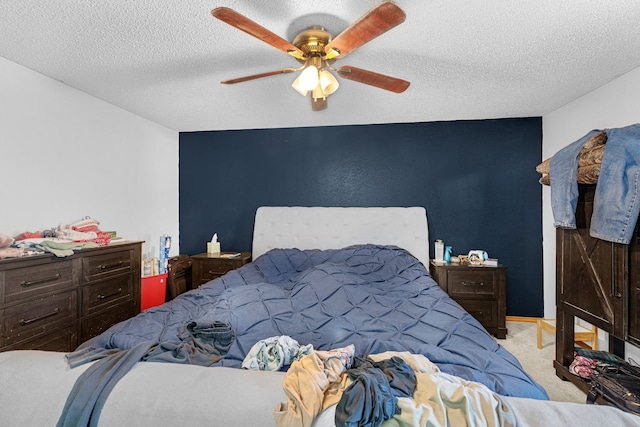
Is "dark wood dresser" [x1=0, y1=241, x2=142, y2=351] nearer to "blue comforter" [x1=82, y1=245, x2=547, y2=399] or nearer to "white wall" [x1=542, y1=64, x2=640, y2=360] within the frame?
"blue comforter" [x1=82, y1=245, x2=547, y2=399]

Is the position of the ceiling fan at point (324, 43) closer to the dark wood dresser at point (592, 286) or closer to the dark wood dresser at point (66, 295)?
the dark wood dresser at point (592, 286)

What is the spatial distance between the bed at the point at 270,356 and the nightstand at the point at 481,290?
1.69ft

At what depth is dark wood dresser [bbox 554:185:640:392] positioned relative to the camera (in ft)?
5.96

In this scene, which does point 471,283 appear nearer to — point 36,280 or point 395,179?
point 395,179

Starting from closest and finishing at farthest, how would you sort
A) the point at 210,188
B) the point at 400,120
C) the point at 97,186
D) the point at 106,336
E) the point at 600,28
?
the point at 106,336, the point at 600,28, the point at 97,186, the point at 400,120, the point at 210,188

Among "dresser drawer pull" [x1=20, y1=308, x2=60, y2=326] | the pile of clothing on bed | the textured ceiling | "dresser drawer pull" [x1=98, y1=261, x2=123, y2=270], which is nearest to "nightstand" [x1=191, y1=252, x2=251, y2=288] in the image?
"dresser drawer pull" [x1=98, y1=261, x2=123, y2=270]

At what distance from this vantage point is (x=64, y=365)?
1183mm

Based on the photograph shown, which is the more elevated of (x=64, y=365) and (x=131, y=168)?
(x=131, y=168)

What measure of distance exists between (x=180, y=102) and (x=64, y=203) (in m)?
1.37

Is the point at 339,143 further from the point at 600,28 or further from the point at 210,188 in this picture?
the point at 600,28

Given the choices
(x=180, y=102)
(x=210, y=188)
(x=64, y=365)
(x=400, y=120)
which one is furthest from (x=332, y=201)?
(x=64, y=365)

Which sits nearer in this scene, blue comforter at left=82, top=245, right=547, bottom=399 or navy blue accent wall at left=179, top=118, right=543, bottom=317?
blue comforter at left=82, top=245, right=547, bottom=399

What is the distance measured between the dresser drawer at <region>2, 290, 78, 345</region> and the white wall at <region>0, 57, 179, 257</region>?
1.99 ft

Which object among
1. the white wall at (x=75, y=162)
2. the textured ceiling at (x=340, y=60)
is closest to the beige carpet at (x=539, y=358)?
the textured ceiling at (x=340, y=60)
